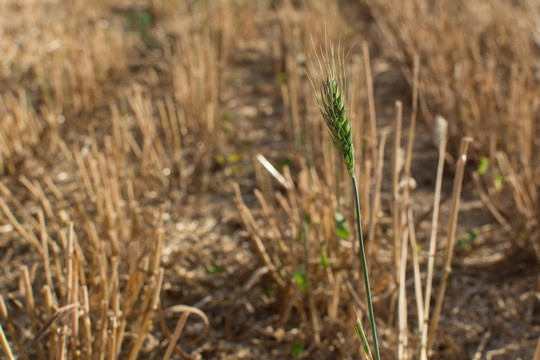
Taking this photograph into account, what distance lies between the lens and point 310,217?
1.85 m

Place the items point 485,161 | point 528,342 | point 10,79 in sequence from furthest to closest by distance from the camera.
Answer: point 10,79 → point 485,161 → point 528,342

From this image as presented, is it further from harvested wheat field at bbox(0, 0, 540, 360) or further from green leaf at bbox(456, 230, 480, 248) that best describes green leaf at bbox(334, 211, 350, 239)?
green leaf at bbox(456, 230, 480, 248)

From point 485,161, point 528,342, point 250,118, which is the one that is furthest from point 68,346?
point 250,118

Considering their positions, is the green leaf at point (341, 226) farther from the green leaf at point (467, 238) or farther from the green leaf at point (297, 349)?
the green leaf at point (467, 238)

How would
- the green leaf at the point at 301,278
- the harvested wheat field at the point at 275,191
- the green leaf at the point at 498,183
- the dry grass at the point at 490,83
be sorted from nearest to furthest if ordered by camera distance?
the harvested wheat field at the point at 275,191, the green leaf at the point at 301,278, the dry grass at the point at 490,83, the green leaf at the point at 498,183

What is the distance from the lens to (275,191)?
2.70 m

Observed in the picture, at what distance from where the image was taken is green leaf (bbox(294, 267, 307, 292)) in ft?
5.64

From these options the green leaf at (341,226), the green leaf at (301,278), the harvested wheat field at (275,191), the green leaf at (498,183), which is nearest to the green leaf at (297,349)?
the harvested wheat field at (275,191)

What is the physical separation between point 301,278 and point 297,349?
8.6 inches

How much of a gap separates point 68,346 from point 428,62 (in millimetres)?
2418

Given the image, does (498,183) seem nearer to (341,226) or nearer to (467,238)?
(467,238)

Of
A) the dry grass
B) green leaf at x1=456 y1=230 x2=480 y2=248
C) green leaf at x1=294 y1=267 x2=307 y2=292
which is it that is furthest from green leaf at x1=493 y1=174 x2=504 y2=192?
green leaf at x1=294 y1=267 x2=307 y2=292

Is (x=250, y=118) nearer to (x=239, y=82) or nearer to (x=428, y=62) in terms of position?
(x=239, y=82)

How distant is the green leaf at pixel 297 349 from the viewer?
174cm
